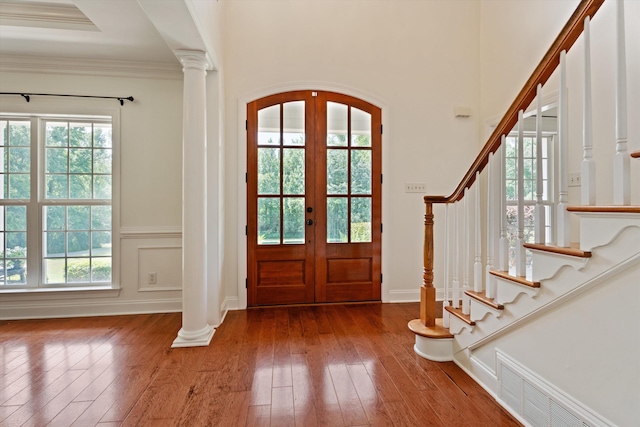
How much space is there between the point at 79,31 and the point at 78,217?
176cm

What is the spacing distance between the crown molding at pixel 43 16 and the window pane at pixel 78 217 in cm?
165

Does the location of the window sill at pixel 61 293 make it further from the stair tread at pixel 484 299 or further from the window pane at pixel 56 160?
the stair tread at pixel 484 299

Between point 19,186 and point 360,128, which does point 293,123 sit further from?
point 19,186

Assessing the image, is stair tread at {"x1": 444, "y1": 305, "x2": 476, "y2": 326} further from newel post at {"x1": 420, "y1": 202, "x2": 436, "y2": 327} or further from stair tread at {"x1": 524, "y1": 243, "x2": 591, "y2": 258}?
stair tread at {"x1": 524, "y1": 243, "x2": 591, "y2": 258}

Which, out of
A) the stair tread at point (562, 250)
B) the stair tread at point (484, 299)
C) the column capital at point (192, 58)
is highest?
the column capital at point (192, 58)

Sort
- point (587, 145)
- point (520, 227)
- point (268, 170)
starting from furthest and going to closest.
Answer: point (268, 170) < point (520, 227) < point (587, 145)

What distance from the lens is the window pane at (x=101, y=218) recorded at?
316 centimetres

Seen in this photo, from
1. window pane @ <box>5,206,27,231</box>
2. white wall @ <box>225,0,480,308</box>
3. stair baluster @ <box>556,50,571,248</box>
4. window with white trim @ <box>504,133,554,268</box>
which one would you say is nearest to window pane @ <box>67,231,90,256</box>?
window pane @ <box>5,206,27,231</box>

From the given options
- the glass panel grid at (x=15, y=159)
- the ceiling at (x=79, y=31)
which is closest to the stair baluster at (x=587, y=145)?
the ceiling at (x=79, y=31)

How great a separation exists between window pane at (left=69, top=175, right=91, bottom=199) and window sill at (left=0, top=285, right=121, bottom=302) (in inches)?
37.4

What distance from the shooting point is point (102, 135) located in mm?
3178

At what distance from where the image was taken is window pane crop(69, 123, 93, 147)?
313cm

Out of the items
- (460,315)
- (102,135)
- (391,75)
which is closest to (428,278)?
(460,315)

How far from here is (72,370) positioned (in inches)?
80.8
